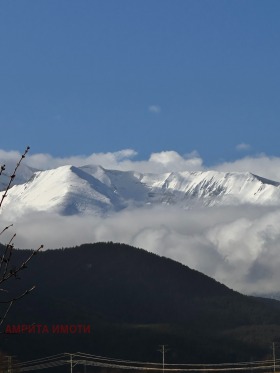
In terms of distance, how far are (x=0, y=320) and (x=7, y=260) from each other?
6.61 ft

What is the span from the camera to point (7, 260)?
2064 cm

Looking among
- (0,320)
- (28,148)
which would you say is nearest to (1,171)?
(28,148)

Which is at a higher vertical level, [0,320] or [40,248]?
[40,248]

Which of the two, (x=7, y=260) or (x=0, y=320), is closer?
(x=7, y=260)

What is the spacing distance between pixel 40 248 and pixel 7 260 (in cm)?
163

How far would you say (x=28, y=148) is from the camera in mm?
22828

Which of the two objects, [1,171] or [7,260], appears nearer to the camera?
[7,260]

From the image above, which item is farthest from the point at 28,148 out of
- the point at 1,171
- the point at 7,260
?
the point at 7,260

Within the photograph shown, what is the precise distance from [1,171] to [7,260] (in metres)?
2.30

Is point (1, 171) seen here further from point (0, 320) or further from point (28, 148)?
point (0, 320)

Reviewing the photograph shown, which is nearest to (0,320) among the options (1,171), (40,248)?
(40,248)

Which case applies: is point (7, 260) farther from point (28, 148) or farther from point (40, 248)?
point (28, 148)

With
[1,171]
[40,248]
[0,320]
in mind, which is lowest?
[0,320]

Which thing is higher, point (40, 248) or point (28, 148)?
point (28, 148)
